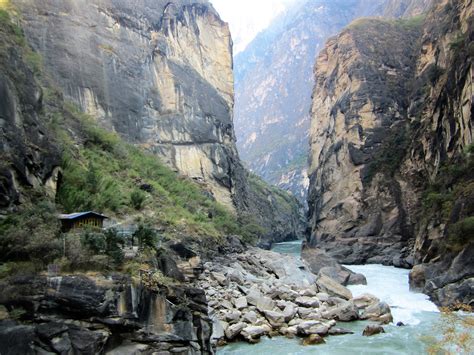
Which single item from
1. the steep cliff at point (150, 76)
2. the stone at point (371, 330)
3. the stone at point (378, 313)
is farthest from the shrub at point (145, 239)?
the steep cliff at point (150, 76)

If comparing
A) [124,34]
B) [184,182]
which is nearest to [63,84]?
[124,34]

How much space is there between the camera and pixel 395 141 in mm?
49812

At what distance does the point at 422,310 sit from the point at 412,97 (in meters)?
34.6

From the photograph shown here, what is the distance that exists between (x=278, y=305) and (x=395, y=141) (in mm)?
34238

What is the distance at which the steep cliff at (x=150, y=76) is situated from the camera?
40.2 meters

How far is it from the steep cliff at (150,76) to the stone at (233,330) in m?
26.4

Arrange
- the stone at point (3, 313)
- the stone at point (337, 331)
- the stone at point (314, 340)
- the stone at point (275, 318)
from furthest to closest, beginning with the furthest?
1. the stone at point (275, 318)
2. the stone at point (337, 331)
3. the stone at point (314, 340)
4. the stone at point (3, 313)

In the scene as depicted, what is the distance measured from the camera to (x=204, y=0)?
60.7 metres

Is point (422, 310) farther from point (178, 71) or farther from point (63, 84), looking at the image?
point (178, 71)

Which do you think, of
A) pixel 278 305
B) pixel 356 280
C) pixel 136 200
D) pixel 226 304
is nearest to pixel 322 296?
pixel 278 305

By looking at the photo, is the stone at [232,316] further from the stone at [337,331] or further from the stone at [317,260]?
the stone at [317,260]

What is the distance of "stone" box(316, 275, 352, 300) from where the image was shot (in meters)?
24.1

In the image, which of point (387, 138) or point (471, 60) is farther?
point (387, 138)

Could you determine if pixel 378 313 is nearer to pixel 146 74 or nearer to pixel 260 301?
pixel 260 301
